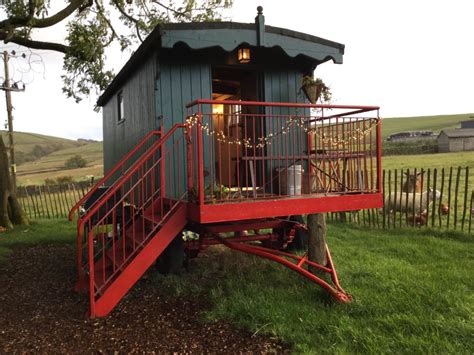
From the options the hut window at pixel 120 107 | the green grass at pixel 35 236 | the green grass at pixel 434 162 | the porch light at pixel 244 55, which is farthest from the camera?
the green grass at pixel 434 162

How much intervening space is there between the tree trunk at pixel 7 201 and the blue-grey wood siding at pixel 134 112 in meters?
3.03

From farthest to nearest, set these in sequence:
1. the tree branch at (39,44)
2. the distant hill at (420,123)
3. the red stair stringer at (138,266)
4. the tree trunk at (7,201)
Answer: the distant hill at (420,123)
the tree trunk at (7,201)
the tree branch at (39,44)
the red stair stringer at (138,266)

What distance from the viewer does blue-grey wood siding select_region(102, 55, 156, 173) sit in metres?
6.60

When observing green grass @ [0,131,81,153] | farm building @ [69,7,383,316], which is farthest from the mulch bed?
green grass @ [0,131,81,153]

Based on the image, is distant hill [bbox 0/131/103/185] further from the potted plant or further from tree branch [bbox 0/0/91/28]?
the potted plant

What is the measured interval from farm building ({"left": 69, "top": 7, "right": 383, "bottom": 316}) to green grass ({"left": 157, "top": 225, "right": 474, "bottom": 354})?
39cm

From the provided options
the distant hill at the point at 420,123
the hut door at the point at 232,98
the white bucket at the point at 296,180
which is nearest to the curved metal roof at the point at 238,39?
the hut door at the point at 232,98

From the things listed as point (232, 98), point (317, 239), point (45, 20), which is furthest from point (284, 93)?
point (45, 20)

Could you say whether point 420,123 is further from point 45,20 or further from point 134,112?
point 134,112

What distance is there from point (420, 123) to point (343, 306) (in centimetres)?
9699

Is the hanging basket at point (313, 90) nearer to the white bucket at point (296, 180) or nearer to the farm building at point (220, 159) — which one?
the farm building at point (220, 159)

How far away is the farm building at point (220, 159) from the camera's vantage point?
4930 millimetres

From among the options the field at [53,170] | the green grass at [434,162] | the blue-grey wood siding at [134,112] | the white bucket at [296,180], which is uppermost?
the blue-grey wood siding at [134,112]

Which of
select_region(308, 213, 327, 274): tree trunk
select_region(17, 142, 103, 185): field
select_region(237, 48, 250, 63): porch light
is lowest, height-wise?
select_region(17, 142, 103, 185): field
